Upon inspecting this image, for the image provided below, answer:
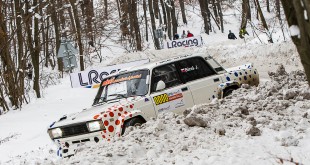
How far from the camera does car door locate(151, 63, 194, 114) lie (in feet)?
26.7

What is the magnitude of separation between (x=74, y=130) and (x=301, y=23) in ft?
15.9

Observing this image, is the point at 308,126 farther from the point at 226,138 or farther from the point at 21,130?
the point at 21,130

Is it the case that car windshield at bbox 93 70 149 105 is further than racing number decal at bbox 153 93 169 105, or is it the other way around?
car windshield at bbox 93 70 149 105

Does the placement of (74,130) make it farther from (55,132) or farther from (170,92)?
(170,92)

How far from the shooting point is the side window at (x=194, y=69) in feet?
29.0

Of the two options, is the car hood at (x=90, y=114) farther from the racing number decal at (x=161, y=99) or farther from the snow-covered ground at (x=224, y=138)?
the snow-covered ground at (x=224, y=138)

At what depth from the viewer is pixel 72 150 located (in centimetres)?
744

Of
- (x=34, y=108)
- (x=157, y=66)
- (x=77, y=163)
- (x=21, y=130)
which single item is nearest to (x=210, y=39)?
(x=34, y=108)

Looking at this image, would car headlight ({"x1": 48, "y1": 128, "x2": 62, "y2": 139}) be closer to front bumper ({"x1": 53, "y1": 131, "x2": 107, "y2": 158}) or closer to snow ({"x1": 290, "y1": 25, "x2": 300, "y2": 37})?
front bumper ({"x1": 53, "y1": 131, "x2": 107, "y2": 158})

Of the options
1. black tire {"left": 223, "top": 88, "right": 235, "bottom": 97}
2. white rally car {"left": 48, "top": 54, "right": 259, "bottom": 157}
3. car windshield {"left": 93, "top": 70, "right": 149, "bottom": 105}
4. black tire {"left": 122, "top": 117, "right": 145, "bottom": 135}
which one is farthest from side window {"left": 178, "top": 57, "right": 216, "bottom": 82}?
black tire {"left": 122, "top": 117, "right": 145, "bottom": 135}

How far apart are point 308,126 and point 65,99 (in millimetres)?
13697

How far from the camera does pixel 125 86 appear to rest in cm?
834

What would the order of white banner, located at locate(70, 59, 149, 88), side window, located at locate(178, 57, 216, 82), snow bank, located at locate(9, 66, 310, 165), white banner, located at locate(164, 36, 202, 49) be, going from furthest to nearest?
white banner, located at locate(164, 36, 202, 49) < white banner, located at locate(70, 59, 149, 88) < side window, located at locate(178, 57, 216, 82) < snow bank, located at locate(9, 66, 310, 165)

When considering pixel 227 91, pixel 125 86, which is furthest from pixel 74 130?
pixel 227 91
